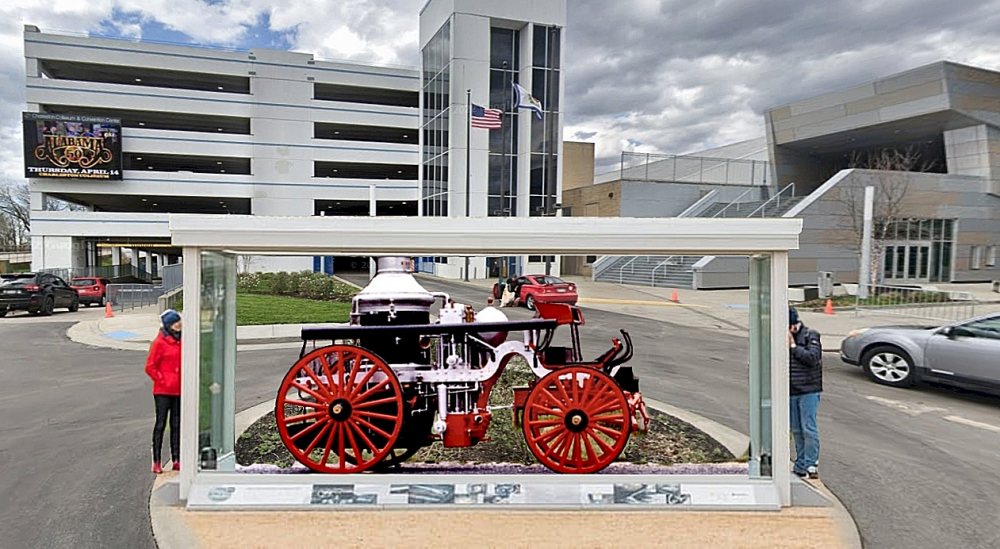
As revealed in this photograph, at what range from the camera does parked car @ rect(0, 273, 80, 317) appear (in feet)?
64.7

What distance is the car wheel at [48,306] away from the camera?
20.6 metres

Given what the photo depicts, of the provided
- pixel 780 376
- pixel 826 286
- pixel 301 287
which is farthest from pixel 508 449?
pixel 826 286

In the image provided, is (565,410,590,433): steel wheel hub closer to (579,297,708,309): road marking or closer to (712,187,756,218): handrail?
(579,297,708,309): road marking

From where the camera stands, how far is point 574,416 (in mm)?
4945

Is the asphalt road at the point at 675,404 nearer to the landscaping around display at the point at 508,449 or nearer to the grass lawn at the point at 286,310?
the landscaping around display at the point at 508,449

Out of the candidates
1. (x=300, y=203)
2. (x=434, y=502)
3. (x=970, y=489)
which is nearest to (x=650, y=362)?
(x=970, y=489)

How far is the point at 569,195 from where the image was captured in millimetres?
42969

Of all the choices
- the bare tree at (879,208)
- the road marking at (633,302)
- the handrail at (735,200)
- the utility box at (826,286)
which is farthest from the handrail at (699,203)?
the road marking at (633,302)

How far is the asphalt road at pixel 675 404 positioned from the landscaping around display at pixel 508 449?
98cm

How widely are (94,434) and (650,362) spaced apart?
9.15 m

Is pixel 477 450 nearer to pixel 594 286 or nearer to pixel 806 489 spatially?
pixel 806 489

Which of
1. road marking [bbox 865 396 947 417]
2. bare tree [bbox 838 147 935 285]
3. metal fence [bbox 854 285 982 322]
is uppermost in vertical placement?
bare tree [bbox 838 147 935 285]

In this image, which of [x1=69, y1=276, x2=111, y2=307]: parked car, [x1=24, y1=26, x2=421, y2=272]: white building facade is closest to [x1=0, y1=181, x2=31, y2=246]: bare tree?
[x1=24, y1=26, x2=421, y2=272]: white building facade

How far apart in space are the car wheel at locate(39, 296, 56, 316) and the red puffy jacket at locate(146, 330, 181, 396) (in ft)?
65.2
